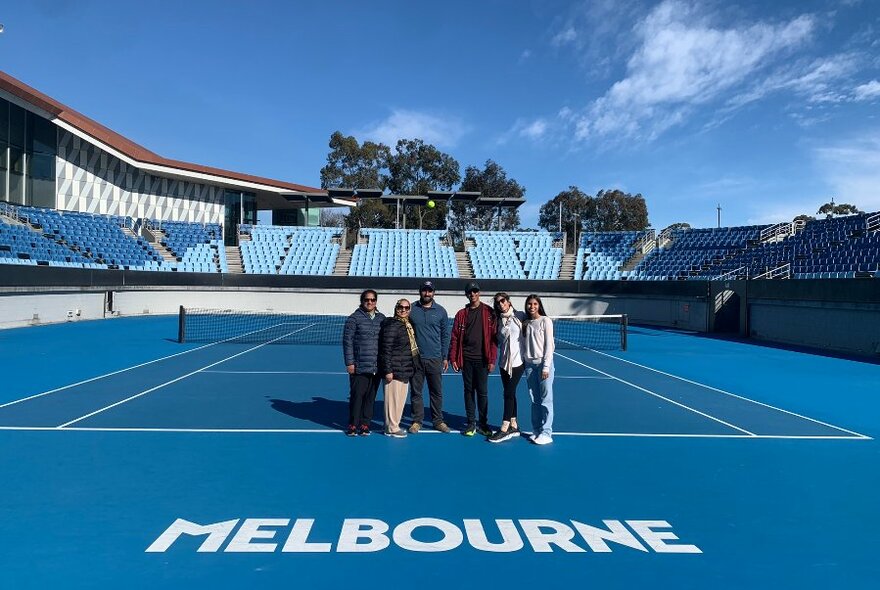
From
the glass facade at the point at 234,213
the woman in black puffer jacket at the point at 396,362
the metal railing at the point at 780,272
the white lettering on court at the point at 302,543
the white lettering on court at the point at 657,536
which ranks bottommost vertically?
the white lettering on court at the point at 657,536

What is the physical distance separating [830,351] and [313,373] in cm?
1913

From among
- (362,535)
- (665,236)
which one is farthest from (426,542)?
(665,236)

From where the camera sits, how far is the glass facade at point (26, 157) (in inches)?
1291

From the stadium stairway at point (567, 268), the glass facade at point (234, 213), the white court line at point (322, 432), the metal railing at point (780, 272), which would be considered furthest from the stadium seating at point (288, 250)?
the white court line at point (322, 432)

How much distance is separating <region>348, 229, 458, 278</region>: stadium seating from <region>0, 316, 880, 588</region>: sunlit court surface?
28493 mm

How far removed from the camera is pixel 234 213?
48.3m

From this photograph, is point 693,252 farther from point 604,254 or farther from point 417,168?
point 417,168

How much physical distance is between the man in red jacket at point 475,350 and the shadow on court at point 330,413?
63 centimetres

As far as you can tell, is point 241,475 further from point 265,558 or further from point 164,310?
point 164,310

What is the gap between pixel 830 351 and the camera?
22.5 meters

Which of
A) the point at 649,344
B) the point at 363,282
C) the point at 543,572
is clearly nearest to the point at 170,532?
the point at 543,572

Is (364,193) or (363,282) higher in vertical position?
(364,193)

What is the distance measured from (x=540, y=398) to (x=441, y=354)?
160 centimetres

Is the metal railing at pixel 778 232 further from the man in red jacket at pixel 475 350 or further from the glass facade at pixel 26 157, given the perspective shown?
the glass facade at pixel 26 157
